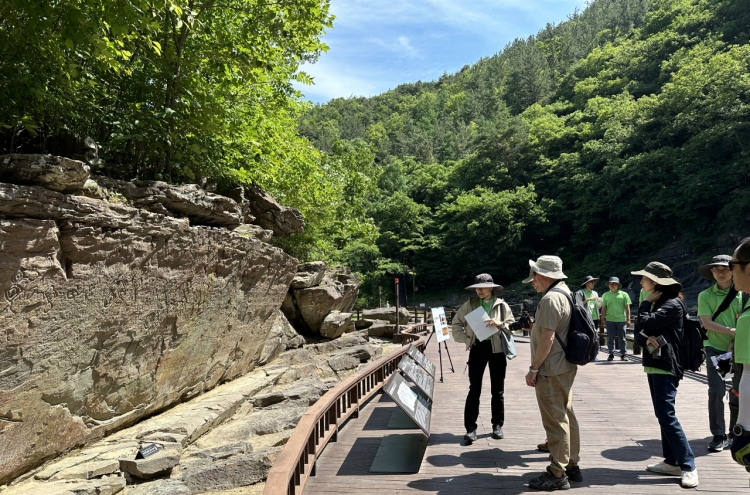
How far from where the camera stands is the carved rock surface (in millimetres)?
7109

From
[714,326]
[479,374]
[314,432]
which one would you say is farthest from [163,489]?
[714,326]

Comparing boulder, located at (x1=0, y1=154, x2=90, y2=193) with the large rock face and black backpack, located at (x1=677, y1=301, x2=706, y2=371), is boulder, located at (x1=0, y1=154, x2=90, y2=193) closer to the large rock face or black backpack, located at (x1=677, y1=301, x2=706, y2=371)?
the large rock face

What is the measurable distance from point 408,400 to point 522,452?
1.41 metres

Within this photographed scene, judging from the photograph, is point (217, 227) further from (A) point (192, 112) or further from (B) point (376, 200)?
(B) point (376, 200)

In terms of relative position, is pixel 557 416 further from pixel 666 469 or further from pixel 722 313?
pixel 722 313

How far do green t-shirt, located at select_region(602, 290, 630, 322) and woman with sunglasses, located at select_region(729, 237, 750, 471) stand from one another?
786 centimetres

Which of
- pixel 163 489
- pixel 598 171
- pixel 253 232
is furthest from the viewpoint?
pixel 598 171

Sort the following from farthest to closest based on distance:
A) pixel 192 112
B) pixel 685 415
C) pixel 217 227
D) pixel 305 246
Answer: pixel 305 246, pixel 217 227, pixel 192 112, pixel 685 415

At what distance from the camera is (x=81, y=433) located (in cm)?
654

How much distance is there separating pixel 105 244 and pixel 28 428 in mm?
2397

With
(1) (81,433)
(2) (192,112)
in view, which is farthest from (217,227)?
(1) (81,433)

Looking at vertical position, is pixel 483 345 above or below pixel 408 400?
above

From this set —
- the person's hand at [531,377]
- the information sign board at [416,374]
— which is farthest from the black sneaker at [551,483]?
the information sign board at [416,374]

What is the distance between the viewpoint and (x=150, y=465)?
5.89 meters
